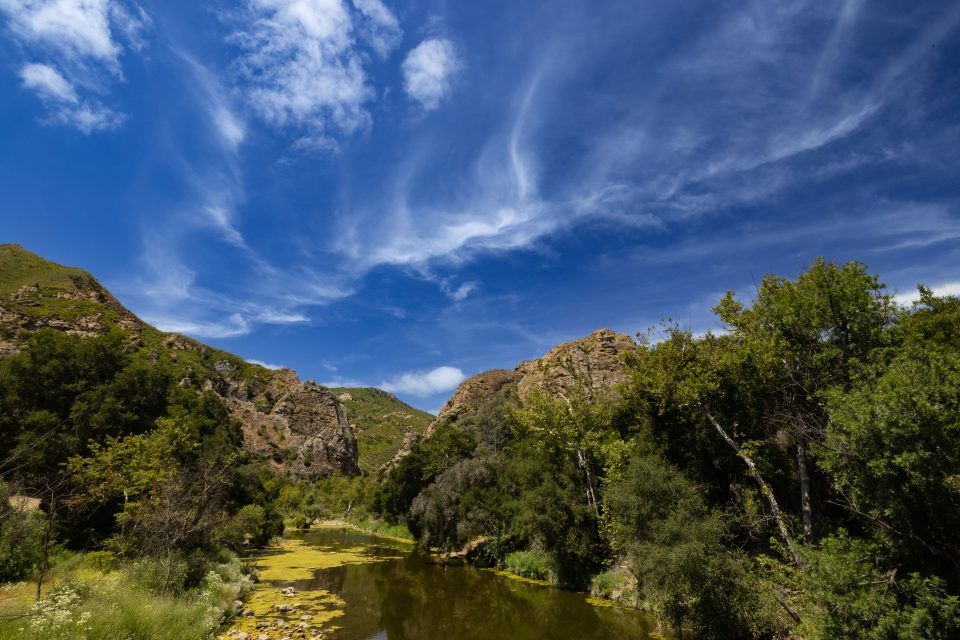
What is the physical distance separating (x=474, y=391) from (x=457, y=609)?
56.9 m

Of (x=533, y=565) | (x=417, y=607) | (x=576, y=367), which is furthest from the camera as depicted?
(x=576, y=367)

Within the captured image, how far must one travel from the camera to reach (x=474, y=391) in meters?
77.5

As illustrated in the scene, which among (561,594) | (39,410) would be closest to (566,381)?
(561,594)

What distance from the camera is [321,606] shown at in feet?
63.5

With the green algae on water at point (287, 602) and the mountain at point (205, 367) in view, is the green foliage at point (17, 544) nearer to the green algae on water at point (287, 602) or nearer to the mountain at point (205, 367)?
the green algae on water at point (287, 602)

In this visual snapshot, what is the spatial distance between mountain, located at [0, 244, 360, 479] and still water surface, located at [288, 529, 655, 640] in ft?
164

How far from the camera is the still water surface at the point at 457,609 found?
16.7m

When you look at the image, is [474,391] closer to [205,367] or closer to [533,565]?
[533,565]

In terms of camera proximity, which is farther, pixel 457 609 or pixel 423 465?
pixel 423 465

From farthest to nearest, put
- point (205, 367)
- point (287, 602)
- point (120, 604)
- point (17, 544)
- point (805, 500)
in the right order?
point (205, 367) → point (287, 602) → point (805, 500) → point (17, 544) → point (120, 604)

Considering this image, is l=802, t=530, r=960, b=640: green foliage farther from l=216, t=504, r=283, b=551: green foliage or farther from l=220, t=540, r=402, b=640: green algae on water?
l=216, t=504, r=283, b=551: green foliage

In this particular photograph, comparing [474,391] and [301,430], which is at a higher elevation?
[474,391]

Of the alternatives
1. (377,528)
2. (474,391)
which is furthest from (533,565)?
(474,391)

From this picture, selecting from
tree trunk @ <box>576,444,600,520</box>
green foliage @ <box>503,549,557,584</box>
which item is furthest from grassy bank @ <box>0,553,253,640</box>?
tree trunk @ <box>576,444,600,520</box>
